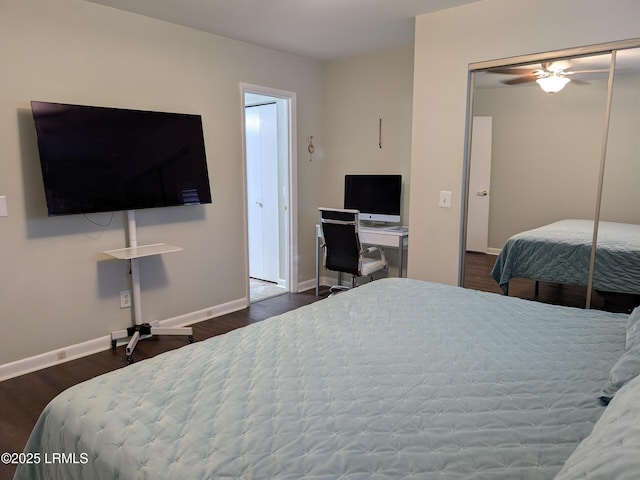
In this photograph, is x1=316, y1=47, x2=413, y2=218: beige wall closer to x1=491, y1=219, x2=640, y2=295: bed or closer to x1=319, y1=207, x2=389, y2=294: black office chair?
x1=319, y1=207, x2=389, y2=294: black office chair

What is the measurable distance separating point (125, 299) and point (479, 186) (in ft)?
9.40

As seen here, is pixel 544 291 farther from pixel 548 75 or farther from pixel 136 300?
pixel 136 300

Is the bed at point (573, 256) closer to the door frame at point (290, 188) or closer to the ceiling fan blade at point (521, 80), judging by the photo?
the ceiling fan blade at point (521, 80)

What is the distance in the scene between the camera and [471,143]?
324 centimetres

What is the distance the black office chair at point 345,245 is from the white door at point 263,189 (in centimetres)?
114

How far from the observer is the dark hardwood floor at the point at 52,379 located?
233cm

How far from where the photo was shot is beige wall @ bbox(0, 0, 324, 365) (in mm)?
2869

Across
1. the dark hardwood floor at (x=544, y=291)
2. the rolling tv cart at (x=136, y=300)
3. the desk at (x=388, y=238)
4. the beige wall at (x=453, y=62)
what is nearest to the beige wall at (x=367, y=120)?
the desk at (x=388, y=238)

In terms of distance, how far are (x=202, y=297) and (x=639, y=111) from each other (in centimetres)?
356

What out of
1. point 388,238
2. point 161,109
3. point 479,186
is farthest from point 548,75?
point 161,109

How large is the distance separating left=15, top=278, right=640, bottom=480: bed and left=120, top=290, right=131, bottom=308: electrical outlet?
6.73 feet

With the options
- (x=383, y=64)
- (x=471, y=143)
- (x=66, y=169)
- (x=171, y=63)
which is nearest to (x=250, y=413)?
(x=66, y=169)

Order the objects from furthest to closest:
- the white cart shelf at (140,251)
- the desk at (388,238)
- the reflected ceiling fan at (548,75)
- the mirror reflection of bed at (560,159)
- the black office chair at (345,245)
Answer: the desk at (388,238) → the black office chair at (345,245) → the white cart shelf at (140,251) → the reflected ceiling fan at (548,75) → the mirror reflection of bed at (560,159)

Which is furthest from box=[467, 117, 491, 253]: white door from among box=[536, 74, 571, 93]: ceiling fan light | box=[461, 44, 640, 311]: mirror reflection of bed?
box=[536, 74, 571, 93]: ceiling fan light
